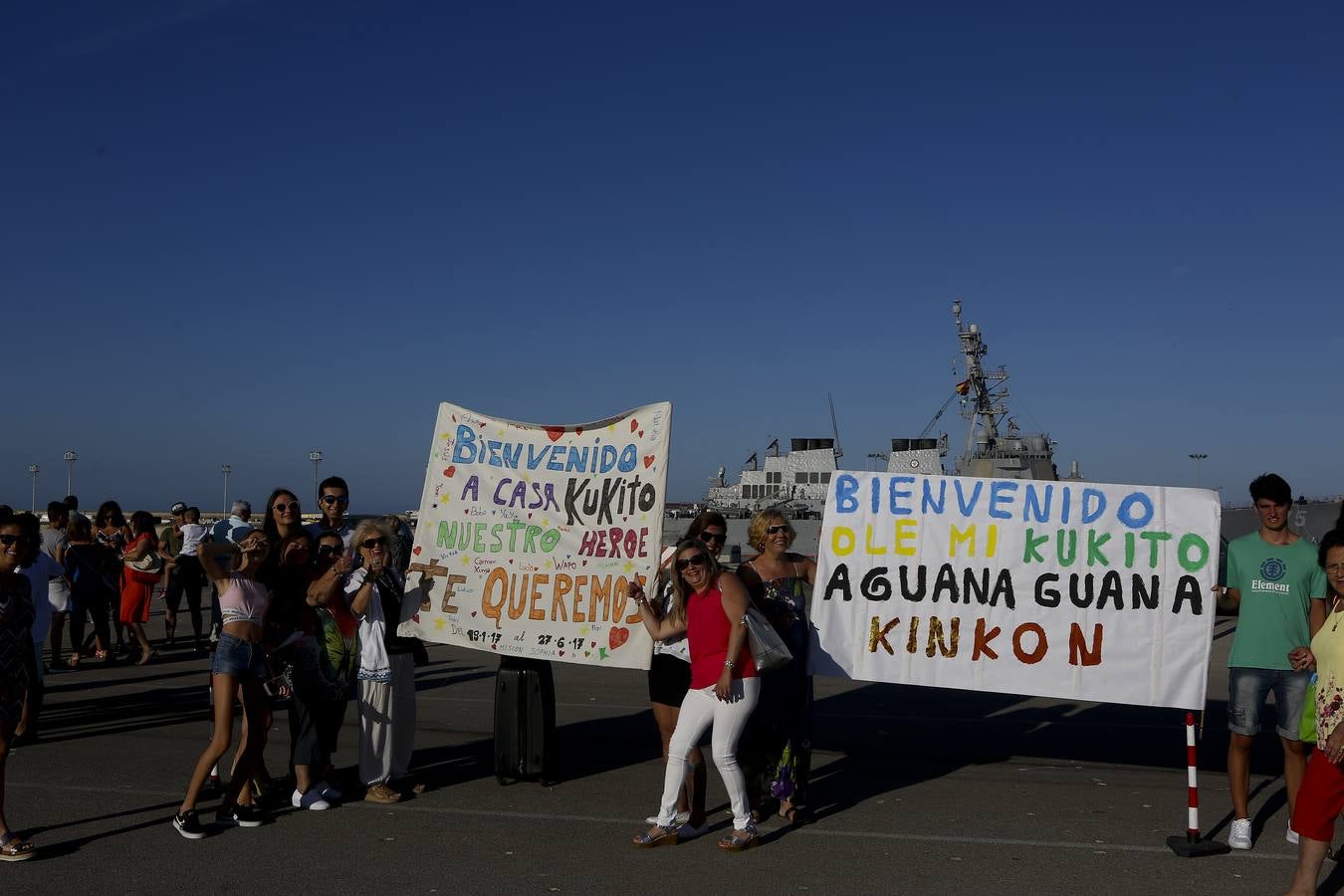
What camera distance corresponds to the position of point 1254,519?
39562 millimetres

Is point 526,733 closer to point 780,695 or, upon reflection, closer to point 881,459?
point 780,695

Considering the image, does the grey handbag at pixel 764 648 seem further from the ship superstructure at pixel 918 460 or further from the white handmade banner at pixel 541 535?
the ship superstructure at pixel 918 460

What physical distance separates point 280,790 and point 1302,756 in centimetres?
610

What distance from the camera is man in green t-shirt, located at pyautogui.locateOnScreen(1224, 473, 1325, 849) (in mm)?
5980

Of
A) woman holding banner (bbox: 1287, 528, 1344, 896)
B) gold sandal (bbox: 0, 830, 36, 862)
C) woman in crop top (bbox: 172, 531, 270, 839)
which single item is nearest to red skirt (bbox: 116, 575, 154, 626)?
woman in crop top (bbox: 172, 531, 270, 839)

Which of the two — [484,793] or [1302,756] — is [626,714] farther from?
[1302,756]

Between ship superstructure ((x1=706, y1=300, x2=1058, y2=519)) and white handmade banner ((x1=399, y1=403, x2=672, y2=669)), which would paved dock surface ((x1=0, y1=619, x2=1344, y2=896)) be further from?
ship superstructure ((x1=706, y1=300, x2=1058, y2=519))

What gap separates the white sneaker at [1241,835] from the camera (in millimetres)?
6020

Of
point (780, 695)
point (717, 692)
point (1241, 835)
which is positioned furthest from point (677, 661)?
point (1241, 835)

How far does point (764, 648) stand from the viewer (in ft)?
19.7

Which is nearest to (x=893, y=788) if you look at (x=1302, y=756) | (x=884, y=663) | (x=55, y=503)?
(x=884, y=663)

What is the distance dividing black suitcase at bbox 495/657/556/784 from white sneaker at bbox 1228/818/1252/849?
4113mm

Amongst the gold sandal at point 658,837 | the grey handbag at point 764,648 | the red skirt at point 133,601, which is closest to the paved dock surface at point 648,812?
the gold sandal at point 658,837

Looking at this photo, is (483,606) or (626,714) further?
(626,714)
